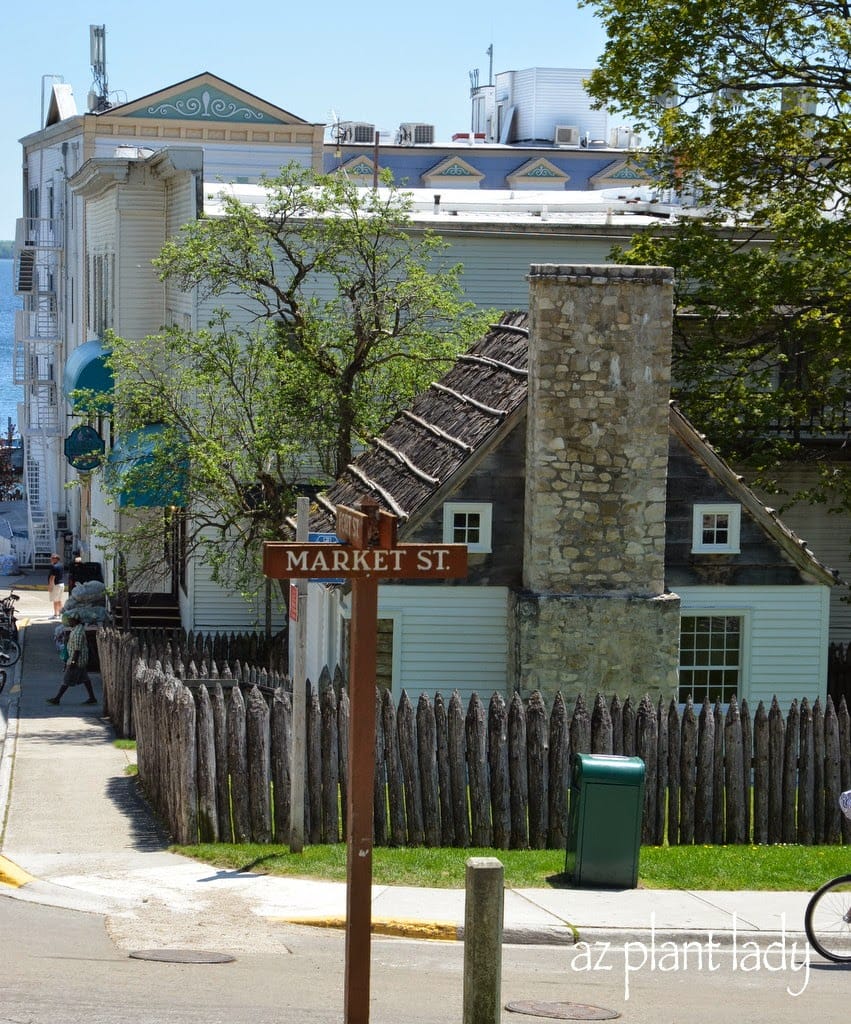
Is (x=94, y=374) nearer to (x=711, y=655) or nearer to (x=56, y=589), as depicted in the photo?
(x=56, y=589)

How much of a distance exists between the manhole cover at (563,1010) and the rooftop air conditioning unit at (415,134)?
2583 inches

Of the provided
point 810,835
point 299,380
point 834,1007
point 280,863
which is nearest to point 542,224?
point 299,380

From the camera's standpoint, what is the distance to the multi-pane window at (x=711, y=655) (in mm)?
18969

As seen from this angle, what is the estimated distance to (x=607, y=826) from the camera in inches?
518

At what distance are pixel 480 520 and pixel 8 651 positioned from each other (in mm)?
13345

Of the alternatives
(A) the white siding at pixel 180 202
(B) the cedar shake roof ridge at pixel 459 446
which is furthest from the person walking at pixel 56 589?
(B) the cedar shake roof ridge at pixel 459 446

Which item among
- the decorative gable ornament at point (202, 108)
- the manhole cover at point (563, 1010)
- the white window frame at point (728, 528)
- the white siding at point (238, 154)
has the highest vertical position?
the decorative gable ornament at point (202, 108)

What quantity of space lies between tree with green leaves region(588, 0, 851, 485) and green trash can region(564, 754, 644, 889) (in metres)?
11.9

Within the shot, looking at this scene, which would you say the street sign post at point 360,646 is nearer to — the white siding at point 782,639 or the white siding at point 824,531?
the white siding at point 782,639

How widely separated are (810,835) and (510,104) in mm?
64672

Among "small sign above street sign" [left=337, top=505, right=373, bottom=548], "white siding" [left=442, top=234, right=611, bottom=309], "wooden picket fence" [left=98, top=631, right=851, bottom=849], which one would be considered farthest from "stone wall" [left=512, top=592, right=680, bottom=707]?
"white siding" [left=442, top=234, right=611, bottom=309]

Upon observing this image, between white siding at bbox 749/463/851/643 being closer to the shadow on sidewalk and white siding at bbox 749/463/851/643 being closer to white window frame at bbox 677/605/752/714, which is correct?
white window frame at bbox 677/605/752/714

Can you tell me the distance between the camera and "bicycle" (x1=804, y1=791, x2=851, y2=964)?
11266 mm

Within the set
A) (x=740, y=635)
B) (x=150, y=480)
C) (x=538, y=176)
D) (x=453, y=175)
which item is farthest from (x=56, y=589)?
(x=538, y=176)
